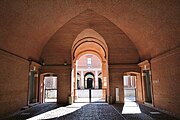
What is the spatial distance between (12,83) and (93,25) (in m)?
7.94

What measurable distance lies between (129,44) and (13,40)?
965 cm

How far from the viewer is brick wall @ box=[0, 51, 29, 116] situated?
27.9 feet

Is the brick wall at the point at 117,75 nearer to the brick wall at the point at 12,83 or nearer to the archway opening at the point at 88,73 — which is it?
the brick wall at the point at 12,83

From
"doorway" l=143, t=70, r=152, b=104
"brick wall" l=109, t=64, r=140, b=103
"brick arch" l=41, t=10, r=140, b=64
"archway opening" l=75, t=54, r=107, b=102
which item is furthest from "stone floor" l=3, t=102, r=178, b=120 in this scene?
"archway opening" l=75, t=54, r=107, b=102

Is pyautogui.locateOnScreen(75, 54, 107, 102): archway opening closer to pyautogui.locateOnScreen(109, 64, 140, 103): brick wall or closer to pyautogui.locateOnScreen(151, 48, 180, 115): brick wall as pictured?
pyautogui.locateOnScreen(109, 64, 140, 103): brick wall

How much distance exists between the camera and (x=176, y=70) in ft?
27.5

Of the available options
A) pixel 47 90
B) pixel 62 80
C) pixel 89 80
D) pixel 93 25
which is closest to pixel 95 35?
pixel 93 25

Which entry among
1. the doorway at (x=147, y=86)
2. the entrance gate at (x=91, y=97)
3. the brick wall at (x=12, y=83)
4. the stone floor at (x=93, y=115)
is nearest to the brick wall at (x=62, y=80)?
the entrance gate at (x=91, y=97)

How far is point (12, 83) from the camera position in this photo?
31.4 ft

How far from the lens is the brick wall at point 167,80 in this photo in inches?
330

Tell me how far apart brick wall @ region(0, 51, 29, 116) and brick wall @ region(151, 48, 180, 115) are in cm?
930

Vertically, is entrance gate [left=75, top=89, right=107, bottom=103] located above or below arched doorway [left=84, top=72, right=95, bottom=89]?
below

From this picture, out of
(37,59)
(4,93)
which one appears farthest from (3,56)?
(37,59)

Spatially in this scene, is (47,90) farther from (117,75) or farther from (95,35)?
(117,75)
